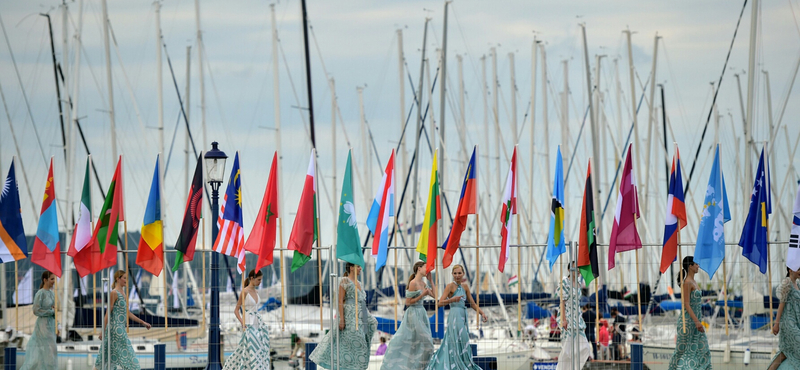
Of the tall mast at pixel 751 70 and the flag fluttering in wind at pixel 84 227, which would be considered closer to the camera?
the flag fluttering in wind at pixel 84 227

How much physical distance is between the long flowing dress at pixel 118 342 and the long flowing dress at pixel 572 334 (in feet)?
22.9

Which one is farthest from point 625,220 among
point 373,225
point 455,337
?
point 373,225

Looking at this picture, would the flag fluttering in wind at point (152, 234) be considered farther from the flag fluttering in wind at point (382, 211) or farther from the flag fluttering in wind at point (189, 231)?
the flag fluttering in wind at point (382, 211)

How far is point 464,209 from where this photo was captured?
15.6m

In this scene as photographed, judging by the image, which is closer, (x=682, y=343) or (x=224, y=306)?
(x=682, y=343)

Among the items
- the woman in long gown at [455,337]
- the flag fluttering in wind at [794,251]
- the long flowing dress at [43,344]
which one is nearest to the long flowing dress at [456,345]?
the woman in long gown at [455,337]

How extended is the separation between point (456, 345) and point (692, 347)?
3.56 metres

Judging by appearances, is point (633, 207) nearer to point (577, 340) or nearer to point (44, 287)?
point (577, 340)

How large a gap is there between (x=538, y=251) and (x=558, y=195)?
82.8 ft

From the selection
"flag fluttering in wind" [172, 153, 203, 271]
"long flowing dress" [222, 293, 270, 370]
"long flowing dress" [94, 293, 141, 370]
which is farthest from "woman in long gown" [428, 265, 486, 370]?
"long flowing dress" [94, 293, 141, 370]

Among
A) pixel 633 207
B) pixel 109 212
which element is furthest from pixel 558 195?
pixel 109 212

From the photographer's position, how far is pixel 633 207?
15.1 m

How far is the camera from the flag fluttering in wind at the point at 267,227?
51.2ft

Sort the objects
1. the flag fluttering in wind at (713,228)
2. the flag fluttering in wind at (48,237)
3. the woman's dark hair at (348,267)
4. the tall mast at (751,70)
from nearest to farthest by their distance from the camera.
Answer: the flag fluttering in wind at (713,228) → the woman's dark hair at (348,267) → the flag fluttering in wind at (48,237) → the tall mast at (751,70)
